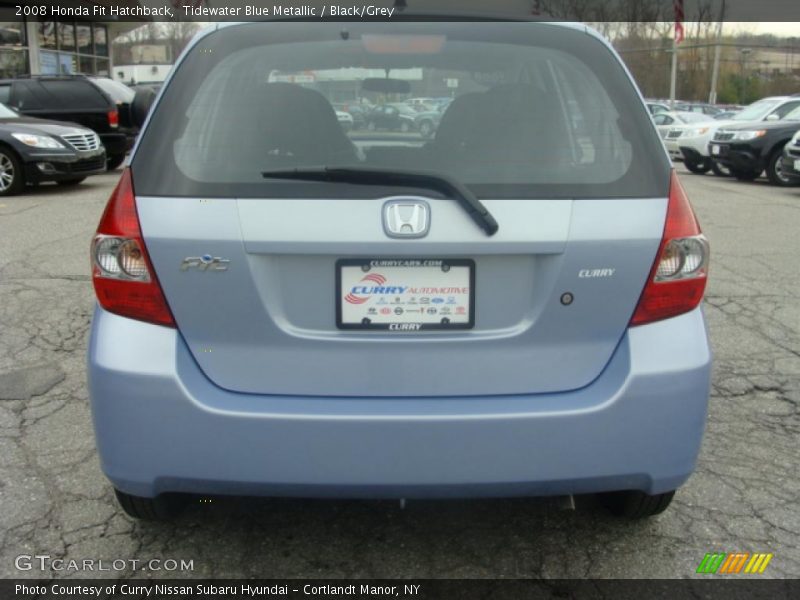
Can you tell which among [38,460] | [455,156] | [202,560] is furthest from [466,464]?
[38,460]

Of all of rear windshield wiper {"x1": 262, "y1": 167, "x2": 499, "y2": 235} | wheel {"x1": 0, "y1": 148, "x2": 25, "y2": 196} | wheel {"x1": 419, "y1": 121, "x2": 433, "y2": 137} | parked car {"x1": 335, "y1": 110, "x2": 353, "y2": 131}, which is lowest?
wheel {"x1": 0, "y1": 148, "x2": 25, "y2": 196}

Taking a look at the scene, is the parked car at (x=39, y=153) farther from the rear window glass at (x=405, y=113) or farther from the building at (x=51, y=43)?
the building at (x=51, y=43)

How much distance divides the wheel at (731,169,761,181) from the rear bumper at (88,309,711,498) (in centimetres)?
1467

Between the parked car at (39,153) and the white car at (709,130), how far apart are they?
11.2 metres

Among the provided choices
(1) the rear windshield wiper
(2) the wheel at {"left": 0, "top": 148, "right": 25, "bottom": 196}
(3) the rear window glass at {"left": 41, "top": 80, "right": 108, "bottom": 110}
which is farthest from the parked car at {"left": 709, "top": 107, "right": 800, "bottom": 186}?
(1) the rear windshield wiper

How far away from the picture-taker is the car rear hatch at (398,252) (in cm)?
216

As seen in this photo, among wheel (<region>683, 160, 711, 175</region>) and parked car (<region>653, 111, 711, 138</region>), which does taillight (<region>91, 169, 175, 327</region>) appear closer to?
wheel (<region>683, 160, 711, 175</region>)

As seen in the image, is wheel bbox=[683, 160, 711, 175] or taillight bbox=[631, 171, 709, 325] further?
wheel bbox=[683, 160, 711, 175]

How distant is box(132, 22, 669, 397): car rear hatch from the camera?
7.09 feet

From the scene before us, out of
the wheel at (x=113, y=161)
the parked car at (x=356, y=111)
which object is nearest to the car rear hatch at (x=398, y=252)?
the parked car at (x=356, y=111)

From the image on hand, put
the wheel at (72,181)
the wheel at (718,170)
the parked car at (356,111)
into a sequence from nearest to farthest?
the parked car at (356,111), the wheel at (72,181), the wheel at (718,170)

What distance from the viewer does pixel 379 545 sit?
273 centimetres

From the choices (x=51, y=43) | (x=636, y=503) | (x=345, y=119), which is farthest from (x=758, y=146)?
(x=51, y=43)

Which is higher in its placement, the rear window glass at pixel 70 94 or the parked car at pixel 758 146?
the rear window glass at pixel 70 94
